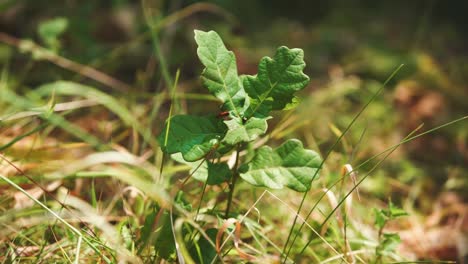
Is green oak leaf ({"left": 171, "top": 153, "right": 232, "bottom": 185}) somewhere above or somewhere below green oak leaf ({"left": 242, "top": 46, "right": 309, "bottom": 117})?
below

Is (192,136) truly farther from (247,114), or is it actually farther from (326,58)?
(326,58)

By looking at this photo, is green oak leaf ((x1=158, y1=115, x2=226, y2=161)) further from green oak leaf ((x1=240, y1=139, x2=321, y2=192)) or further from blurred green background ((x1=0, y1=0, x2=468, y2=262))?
blurred green background ((x1=0, y1=0, x2=468, y2=262))

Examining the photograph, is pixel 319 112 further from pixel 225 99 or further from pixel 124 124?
pixel 225 99

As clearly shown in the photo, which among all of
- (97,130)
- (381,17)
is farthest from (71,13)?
(381,17)

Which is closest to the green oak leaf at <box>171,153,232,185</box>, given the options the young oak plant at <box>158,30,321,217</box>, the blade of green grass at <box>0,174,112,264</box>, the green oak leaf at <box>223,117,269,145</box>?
the young oak plant at <box>158,30,321,217</box>

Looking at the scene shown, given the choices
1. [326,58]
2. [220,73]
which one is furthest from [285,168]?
[326,58]

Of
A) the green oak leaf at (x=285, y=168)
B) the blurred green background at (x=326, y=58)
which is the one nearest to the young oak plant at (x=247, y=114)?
the green oak leaf at (x=285, y=168)

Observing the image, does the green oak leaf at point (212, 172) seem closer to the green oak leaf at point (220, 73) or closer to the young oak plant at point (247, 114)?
the young oak plant at point (247, 114)
